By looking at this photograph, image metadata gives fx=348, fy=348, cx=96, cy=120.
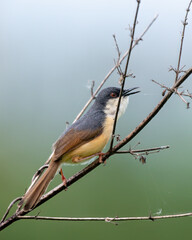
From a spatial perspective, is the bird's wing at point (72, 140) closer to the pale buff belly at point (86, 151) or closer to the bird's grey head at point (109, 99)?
the pale buff belly at point (86, 151)

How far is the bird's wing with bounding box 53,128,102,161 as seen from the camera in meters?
3.22

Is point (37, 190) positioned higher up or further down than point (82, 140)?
further down

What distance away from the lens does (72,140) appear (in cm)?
324

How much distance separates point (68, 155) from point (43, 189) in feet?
2.17

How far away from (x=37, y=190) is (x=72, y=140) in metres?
0.74

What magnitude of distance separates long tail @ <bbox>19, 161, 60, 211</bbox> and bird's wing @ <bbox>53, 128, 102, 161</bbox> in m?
0.09

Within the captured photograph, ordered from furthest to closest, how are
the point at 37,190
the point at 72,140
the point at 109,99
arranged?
the point at 109,99, the point at 72,140, the point at 37,190

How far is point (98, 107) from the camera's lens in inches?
Result: 150

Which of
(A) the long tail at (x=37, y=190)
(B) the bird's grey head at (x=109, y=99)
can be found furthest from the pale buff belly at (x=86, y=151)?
(B) the bird's grey head at (x=109, y=99)

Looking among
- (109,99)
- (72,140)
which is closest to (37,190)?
(72,140)

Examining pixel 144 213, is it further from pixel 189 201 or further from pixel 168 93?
pixel 168 93

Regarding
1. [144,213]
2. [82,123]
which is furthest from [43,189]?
[144,213]

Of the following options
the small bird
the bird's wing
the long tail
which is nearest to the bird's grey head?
the small bird

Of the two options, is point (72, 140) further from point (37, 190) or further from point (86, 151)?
point (37, 190)
